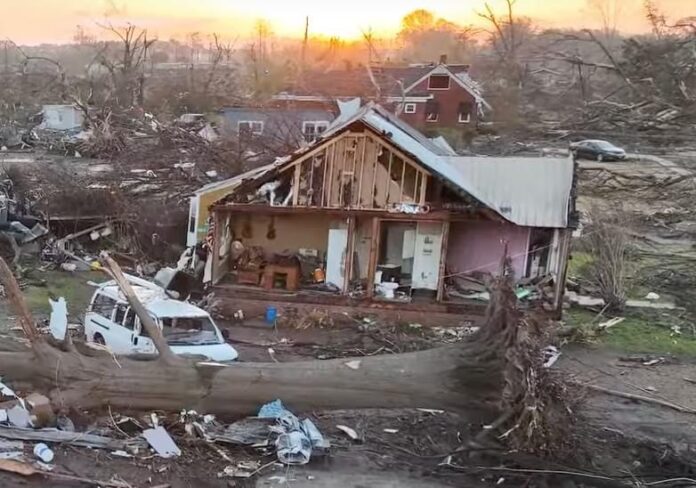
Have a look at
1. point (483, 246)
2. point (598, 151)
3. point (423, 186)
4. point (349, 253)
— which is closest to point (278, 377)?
point (349, 253)

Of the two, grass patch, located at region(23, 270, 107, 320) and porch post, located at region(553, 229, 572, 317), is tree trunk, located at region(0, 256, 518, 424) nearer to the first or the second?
grass patch, located at region(23, 270, 107, 320)

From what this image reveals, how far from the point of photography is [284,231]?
66.5 feet

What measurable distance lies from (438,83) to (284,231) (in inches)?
1002

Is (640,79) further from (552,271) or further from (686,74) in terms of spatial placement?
(552,271)

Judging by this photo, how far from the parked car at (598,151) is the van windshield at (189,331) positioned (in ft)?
98.2

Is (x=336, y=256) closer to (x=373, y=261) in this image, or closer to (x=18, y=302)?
(x=373, y=261)

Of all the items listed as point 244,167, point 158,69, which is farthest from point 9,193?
point 158,69

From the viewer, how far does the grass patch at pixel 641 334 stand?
16766 mm

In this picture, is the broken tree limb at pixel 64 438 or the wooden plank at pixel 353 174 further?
the wooden plank at pixel 353 174

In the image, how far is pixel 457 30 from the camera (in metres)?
61.7

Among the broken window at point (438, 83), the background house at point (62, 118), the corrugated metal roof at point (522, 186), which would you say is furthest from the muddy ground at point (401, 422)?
the background house at point (62, 118)

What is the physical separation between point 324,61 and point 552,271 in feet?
149

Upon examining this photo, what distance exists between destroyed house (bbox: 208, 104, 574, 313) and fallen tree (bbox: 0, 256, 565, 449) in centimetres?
882

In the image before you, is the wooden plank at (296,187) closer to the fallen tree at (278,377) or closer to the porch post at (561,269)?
the porch post at (561,269)
